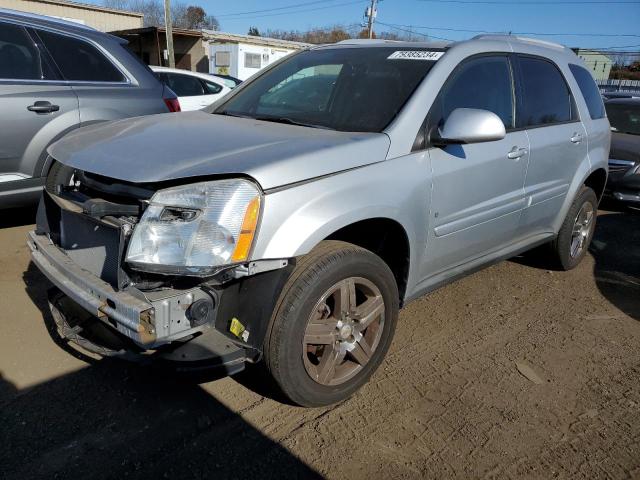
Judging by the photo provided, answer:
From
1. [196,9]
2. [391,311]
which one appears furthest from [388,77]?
[196,9]

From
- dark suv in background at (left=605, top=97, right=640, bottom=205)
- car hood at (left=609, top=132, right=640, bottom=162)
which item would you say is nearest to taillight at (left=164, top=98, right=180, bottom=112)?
dark suv in background at (left=605, top=97, right=640, bottom=205)

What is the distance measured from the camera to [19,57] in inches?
178

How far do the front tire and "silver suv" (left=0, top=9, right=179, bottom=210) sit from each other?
295 cm

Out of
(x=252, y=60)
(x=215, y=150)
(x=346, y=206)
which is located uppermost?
(x=215, y=150)

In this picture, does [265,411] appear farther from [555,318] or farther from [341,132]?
[555,318]

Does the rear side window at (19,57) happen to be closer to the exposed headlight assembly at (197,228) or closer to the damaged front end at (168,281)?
the damaged front end at (168,281)

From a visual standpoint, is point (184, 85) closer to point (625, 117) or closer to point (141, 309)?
point (625, 117)

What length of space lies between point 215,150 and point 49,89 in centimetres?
298

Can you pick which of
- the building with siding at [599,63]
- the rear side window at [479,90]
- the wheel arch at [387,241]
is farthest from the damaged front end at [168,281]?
the building with siding at [599,63]

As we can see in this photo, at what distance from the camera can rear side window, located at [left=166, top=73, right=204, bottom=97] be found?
8.88m

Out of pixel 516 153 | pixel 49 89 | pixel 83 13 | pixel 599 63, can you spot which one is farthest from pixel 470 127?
pixel 599 63

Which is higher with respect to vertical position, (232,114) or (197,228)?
(232,114)

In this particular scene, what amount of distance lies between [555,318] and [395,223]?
1.92 metres

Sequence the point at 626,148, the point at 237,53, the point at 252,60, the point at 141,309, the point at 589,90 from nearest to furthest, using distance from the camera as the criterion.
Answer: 1. the point at 141,309
2. the point at 589,90
3. the point at 626,148
4. the point at 237,53
5. the point at 252,60
